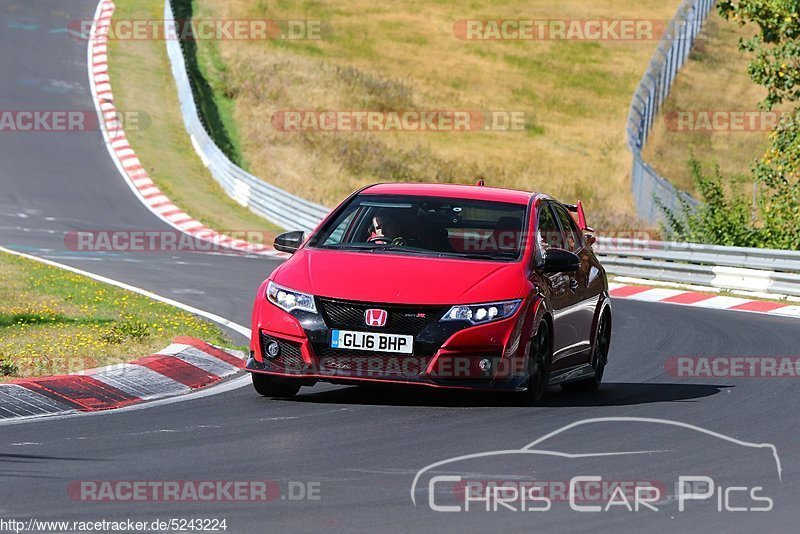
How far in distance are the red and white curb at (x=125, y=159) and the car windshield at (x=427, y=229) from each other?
16258mm

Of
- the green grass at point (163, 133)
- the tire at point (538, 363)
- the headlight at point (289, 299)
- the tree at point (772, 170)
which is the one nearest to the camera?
the headlight at point (289, 299)

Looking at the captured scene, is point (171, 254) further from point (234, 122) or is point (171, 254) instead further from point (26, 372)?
point (234, 122)

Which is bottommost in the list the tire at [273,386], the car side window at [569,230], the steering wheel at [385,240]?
the tire at [273,386]

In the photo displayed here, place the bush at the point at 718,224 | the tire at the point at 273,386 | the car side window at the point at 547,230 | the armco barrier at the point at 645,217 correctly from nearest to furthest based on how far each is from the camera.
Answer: the tire at the point at 273,386 → the car side window at the point at 547,230 → the armco barrier at the point at 645,217 → the bush at the point at 718,224

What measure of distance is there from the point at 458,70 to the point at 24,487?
178ft

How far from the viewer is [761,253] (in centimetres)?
2448

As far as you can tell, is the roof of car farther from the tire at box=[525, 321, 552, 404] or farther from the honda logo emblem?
the honda logo emblem

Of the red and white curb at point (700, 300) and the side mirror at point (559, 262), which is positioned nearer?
the side mirror at point (559, 262)

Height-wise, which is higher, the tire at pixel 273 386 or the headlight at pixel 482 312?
the headlight at pixel 482 312

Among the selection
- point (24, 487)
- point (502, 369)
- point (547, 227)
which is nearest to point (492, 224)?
point (547, 227)

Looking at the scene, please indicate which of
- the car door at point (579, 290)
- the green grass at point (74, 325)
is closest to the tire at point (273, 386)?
the green grass at point (74, 325)

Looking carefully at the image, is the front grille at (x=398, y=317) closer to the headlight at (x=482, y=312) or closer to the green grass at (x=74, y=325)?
the headlight at (x=482, y=312)

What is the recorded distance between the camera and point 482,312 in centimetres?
991

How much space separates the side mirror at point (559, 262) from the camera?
1066 cm
